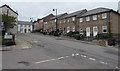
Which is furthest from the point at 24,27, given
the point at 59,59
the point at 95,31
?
the point at 59,59

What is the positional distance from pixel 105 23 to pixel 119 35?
441cm

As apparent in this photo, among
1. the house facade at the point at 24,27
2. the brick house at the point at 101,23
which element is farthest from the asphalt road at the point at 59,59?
the house facade at the point at 24,27

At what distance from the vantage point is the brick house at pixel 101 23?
25562 millimetres

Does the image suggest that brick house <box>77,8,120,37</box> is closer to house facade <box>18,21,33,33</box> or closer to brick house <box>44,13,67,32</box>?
brick house <box>44,13,67,32</box>

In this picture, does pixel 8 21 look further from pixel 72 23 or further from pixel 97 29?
pixel 97 29

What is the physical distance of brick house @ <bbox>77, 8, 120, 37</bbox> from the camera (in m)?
25.6

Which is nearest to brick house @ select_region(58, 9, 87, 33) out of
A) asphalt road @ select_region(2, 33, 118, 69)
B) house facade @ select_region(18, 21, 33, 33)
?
asphalt road @ select_region(2, 33, 118, 69)

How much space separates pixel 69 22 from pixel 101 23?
1298 centimetres

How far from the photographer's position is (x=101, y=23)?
2711 cm

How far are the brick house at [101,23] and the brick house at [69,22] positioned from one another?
13.3ft

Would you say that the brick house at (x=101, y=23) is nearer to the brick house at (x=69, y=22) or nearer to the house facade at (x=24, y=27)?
the brick house at (x=69, y=22)

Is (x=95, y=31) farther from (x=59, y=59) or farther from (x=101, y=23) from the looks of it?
(x=59, y=59)

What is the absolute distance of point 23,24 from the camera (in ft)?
262

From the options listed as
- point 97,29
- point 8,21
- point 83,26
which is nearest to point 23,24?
point 8,21
